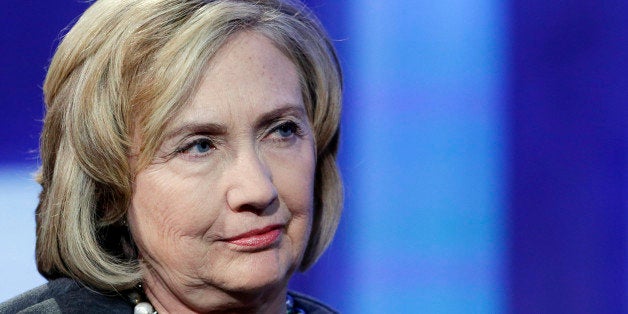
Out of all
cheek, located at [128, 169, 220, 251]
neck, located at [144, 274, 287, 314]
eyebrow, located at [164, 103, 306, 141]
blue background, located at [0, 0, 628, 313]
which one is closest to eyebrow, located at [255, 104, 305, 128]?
eyebrow, located at [164, 103, 306, 141]

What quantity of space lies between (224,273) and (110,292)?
0.26 m

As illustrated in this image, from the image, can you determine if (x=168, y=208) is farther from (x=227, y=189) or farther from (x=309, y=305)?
(x=309, y=305)

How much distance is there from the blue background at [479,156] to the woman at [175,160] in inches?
27.9

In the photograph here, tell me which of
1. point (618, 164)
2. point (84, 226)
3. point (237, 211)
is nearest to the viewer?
point (237, 211)

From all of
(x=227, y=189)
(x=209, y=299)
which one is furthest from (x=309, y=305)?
(x=227, y=189)

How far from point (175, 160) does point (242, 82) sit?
0.17 meters

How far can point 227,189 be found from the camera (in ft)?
5.12

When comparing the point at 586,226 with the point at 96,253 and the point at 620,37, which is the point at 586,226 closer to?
the point at 620,37

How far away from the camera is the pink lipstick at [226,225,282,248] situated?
62.2 inches

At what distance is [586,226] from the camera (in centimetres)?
242

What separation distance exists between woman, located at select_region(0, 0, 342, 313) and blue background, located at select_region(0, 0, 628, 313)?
0.71m

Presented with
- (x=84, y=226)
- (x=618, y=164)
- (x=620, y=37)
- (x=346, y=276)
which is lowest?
(x=346, y=276)

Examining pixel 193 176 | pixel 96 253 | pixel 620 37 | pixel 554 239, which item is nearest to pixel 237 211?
pixel 193 176

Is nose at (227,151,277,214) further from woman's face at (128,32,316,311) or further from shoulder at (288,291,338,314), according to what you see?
shoulder at (288,291,338,314)
